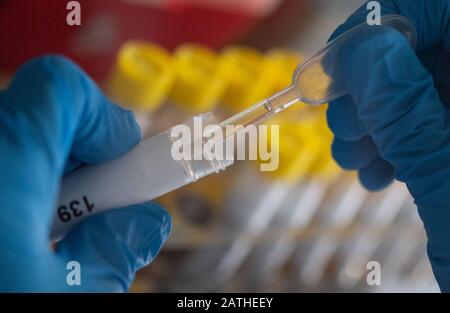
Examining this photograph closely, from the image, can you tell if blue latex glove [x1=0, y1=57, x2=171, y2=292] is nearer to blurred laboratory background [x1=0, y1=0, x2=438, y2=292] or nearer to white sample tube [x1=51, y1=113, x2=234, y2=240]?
white sample tube [x1=51, y1=113, x2=234, y2=240]

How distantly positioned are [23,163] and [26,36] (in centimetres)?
88

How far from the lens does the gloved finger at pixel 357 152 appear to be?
836 mm

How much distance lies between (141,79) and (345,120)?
477 millimetres

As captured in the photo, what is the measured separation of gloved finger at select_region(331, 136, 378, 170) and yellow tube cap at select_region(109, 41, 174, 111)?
425mm

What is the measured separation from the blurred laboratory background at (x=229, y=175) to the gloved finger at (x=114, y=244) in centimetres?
53

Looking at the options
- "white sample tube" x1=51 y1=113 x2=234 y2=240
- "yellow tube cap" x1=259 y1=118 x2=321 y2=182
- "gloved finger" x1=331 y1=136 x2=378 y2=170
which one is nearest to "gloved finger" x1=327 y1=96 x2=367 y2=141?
"gloved finger" x1=331 y1=136 x2=378 y2=170

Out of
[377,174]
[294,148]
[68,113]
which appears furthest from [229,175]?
[68,113]

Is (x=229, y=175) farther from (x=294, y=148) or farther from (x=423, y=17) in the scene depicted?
(x=423, y=17)

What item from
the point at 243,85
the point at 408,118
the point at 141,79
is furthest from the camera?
the point at 243,85

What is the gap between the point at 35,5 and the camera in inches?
50.3

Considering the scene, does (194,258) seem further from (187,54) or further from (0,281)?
(0,281)

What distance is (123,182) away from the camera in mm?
623

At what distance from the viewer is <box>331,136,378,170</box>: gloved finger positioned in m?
0.84

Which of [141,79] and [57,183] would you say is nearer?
[57,183]
